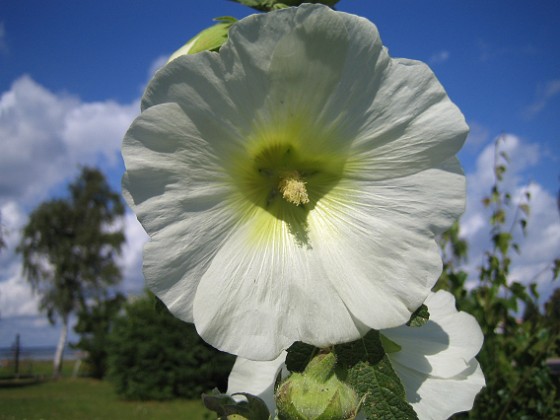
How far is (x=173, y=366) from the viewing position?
1190 cm

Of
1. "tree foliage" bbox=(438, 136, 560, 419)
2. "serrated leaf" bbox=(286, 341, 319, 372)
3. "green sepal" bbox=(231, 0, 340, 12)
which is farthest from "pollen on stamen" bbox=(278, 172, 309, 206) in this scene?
"tree foliage" bbox=(438, 136, 560, 419)

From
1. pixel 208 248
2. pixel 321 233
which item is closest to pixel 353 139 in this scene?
pixel 321 233

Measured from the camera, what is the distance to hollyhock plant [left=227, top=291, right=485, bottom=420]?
0.89 meters

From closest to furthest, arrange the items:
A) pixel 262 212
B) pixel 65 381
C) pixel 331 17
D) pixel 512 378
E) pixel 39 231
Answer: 1. pixel 331 17
2. pixel 262 212
3. pixel 512 378
4. pixel 65 381
5. pixel 39 231

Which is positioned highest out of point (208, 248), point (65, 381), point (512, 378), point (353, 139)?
point (353, 139)

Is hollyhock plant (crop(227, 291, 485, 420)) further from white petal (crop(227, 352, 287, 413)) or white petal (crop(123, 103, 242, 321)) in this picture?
white petal (crop(123, 103, 242, 321))

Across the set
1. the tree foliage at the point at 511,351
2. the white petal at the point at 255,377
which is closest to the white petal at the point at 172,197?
the white petal at the point at 255,377

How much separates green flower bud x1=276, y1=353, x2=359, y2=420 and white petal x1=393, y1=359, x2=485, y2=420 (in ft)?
0.67

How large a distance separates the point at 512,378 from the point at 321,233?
2192 mm

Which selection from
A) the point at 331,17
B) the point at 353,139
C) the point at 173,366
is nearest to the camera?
the point at 331,17

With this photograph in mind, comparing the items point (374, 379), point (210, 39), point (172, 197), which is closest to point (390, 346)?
point (374, 379)

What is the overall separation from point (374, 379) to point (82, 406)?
1199 centimetres

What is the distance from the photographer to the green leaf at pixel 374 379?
0.75 meters

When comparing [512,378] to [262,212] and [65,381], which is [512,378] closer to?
[262,212]
